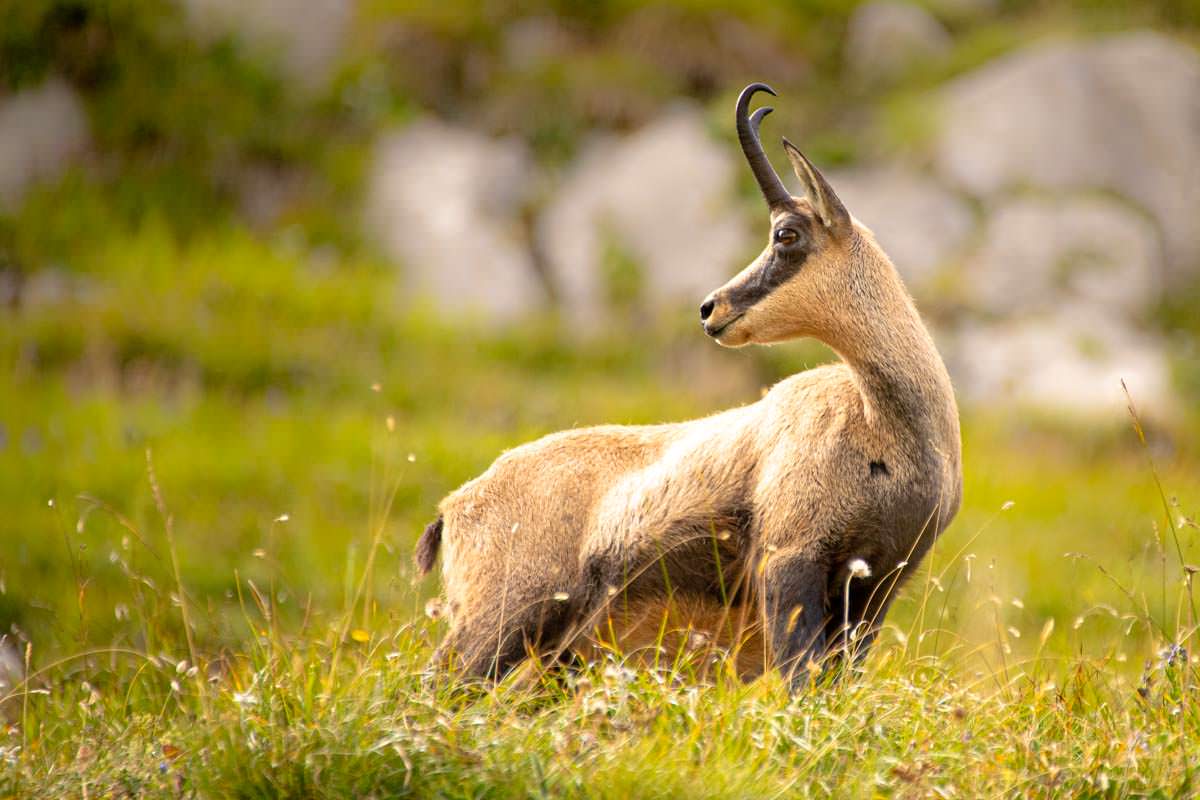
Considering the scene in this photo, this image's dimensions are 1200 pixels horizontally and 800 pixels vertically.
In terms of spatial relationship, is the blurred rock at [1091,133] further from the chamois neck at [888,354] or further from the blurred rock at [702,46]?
the chamois neck at [888,354]

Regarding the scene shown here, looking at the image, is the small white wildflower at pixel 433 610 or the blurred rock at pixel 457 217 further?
the blurred rock at pixel 457 217

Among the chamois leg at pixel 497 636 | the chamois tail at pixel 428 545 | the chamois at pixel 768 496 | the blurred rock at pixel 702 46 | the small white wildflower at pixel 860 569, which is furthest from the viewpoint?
the blurred rock at pixel 702 46

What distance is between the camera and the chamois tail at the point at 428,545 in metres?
6.18

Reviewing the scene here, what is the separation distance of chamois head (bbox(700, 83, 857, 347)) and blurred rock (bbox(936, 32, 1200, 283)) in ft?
47.5

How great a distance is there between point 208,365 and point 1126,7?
15.6 m

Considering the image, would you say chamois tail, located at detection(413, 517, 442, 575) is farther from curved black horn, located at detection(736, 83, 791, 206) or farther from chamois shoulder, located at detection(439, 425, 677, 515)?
curved black horn, located at detection(736, 83, 791, 206)

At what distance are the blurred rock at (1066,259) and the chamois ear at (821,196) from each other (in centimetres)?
1254

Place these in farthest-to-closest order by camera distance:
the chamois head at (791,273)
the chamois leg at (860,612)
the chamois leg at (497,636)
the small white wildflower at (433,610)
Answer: the chamois leg at (497,636) < the chamois head at (791,273) < the chamois leg at (860,612) < the small white wildflower at (433,610)

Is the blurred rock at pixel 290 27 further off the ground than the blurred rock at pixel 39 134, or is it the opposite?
the blurred rock at pixel 290 27

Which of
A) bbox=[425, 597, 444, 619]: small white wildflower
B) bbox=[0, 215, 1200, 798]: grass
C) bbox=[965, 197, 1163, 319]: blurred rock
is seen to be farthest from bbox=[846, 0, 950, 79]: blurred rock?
bbox=[425, 597, 444, 619]: small white wildflower

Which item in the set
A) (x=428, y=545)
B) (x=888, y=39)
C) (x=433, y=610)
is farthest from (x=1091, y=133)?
(x=433, y=610)

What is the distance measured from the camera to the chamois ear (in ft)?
18.2

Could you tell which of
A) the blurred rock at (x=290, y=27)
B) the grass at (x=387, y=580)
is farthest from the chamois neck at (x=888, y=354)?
the blurred rock at (x=290, y=27)

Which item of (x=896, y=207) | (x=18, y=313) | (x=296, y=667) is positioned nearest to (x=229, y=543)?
(x=18, y=313)
